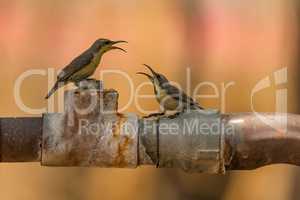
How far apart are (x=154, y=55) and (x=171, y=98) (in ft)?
3.69

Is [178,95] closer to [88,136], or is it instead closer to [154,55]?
[88,136]

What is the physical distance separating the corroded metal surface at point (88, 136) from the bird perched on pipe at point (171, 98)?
35cm

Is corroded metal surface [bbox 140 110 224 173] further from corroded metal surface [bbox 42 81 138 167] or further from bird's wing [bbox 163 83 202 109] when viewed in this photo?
bird's wing [bbox 163 83 202 109]

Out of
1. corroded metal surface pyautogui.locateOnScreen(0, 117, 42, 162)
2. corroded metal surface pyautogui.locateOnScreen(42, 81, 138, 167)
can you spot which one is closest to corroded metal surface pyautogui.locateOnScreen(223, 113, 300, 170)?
corroded metal surface pyautogui.locateOnScreen(42, 81, 138, 167)

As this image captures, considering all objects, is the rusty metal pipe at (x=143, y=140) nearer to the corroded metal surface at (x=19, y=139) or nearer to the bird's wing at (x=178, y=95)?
the corroded metal surface at (x=19, y=139)

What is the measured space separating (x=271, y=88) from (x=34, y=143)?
195 centimetres

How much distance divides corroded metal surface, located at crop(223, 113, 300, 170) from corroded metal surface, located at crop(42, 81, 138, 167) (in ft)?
1.08

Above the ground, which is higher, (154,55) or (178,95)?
(154,55)

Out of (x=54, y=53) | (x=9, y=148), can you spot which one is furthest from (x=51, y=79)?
(x=9, y=148)

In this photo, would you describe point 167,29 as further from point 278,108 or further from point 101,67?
point 278,108

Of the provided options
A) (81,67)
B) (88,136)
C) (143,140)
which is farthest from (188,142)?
(81,67)

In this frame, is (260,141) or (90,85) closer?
(260,141)

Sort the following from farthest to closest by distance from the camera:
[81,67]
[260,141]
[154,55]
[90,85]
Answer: [154,55] → [81,67] → [90,85] → [260,141]

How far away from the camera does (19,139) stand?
196 centimetres
